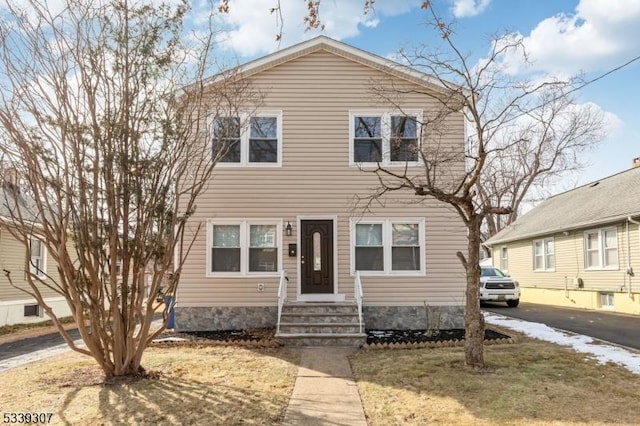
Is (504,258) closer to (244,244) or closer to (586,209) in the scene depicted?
(586,209)

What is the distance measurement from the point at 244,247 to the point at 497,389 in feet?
22.8

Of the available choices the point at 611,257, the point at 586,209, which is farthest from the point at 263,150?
the point at 586,209

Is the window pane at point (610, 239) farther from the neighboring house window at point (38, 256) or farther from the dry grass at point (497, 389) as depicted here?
the neighboring house window at point (38, 256)

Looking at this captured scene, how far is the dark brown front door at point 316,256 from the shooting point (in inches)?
451

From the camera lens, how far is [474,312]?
7105 mm

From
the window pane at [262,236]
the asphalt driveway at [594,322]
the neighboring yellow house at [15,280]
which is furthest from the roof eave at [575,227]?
the neighboring yellow house at [15,280]

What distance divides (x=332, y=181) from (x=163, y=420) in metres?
7.55

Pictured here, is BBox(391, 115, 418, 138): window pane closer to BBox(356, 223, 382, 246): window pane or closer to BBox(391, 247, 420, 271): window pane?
BBox(356, 223, 382, 246): window pane

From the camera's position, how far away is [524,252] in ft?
74.2

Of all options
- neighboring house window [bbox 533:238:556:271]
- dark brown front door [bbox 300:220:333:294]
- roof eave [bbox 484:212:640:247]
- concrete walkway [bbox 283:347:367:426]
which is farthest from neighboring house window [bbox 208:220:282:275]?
neighboring house window [bbox 533:238:556:271]

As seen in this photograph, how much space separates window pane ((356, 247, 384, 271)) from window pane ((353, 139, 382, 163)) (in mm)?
2225

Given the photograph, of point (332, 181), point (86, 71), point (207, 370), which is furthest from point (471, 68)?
point (207, 370)

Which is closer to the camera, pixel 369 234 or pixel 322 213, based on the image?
pixel 322 213

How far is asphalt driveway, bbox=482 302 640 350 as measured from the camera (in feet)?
34.2
